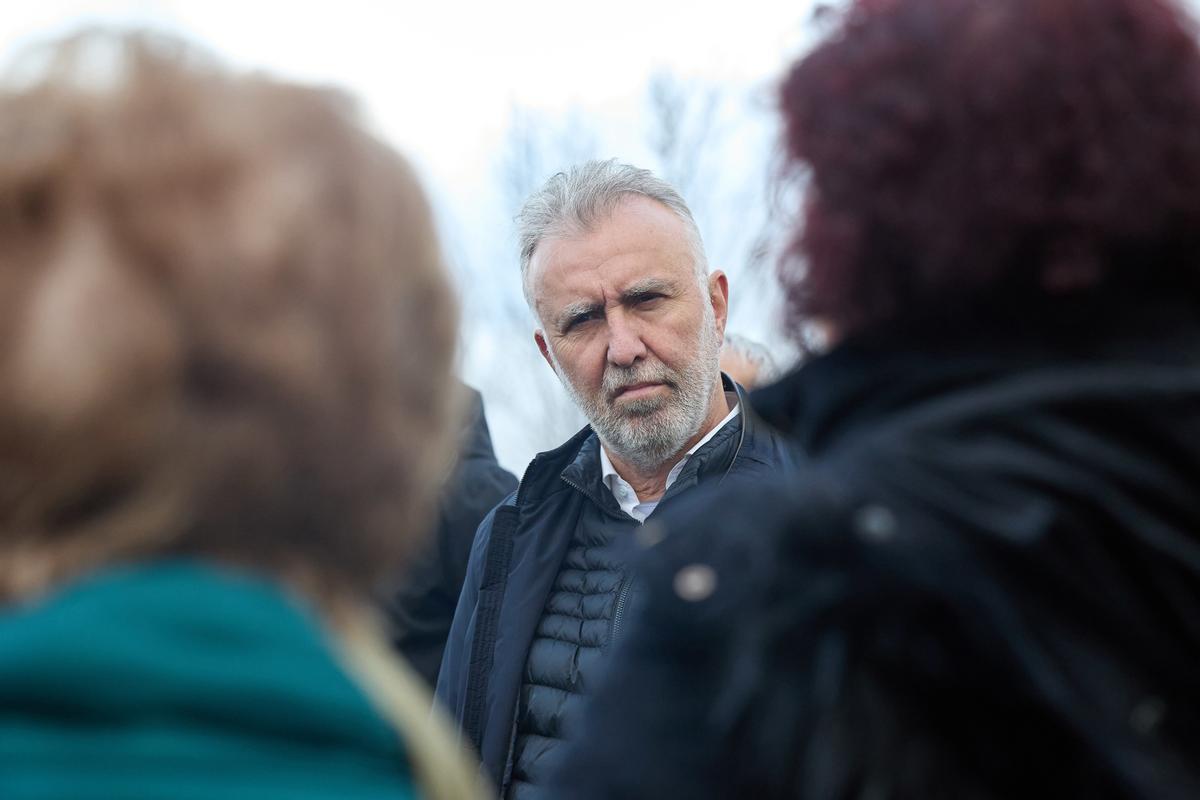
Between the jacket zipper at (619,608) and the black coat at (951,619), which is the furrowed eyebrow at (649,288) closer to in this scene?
the jacket zipper at (619,608)

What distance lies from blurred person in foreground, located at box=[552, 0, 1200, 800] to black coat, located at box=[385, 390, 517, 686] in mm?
2900

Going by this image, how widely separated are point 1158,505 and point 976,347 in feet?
0.80

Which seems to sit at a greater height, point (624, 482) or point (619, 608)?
point (624, 482)

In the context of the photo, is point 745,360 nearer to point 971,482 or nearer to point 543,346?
point 543,346

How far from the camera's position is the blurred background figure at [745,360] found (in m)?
4.58

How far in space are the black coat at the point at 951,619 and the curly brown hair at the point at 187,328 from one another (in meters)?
0.34

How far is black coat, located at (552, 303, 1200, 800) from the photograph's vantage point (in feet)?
3.95

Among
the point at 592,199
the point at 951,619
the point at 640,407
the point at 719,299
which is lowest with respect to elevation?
the point at 951,619

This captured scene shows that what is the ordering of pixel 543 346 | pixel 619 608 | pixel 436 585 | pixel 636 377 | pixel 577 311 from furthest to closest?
pixel 543 346, pixel 436 585, pixel 577 311, pixel 636 377, pixel 619 608

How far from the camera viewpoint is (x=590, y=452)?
147 inches

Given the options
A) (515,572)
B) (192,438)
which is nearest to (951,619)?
(192,438)

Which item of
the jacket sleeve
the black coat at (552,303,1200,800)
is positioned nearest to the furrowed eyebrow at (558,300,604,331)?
the jacket sleeve

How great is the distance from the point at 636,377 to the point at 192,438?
2.89 metres

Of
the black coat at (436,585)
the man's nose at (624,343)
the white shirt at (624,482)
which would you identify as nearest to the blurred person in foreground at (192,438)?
the white shirt at (624,482)
